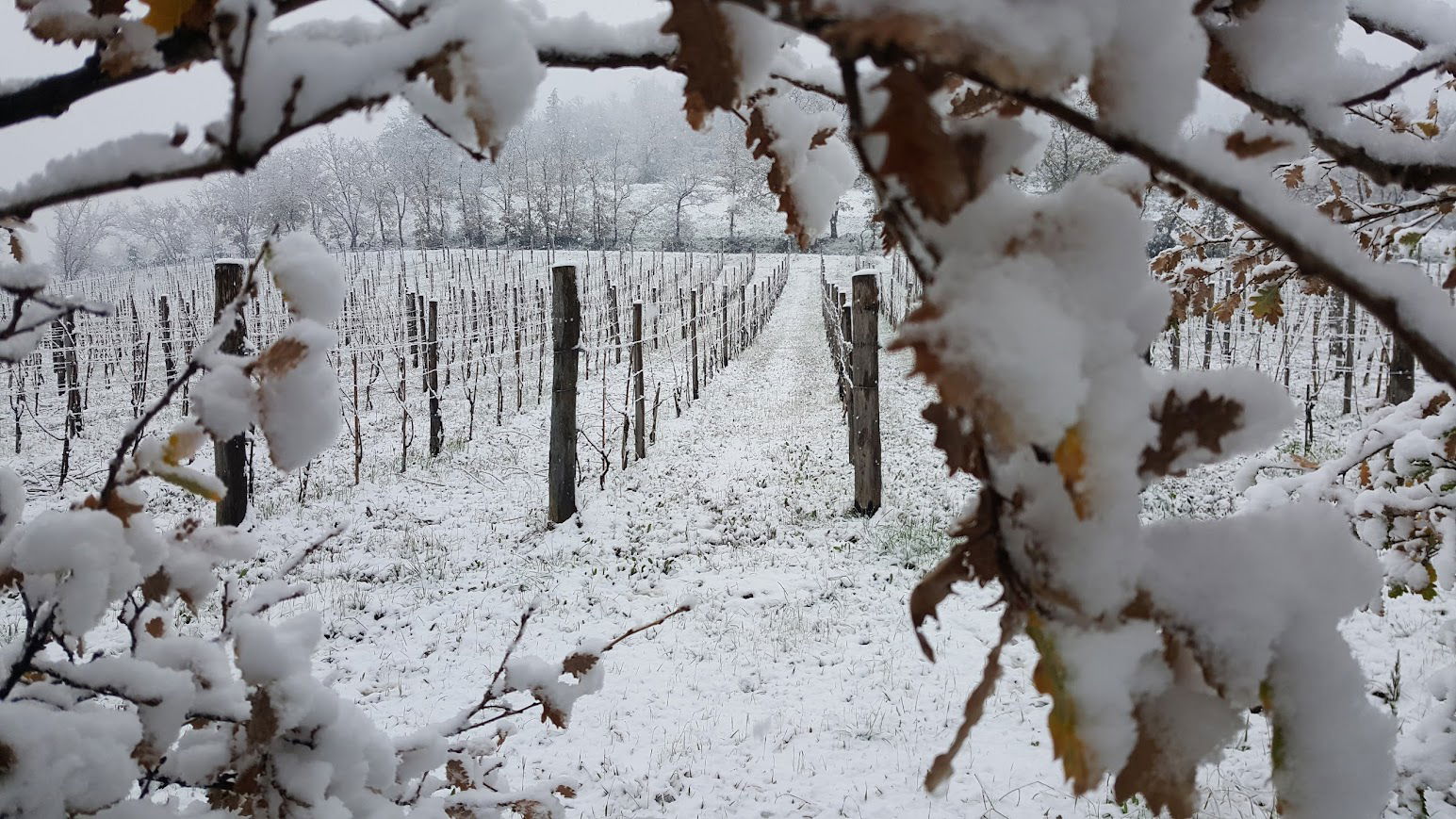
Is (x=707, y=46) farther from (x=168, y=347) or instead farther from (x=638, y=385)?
(x=168, y=347)

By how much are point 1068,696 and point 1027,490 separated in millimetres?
100

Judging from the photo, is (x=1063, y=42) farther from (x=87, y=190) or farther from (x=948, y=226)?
(x=87, y=190)

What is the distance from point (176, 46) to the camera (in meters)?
0.52

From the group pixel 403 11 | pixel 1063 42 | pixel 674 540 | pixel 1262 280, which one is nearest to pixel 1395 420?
pixel 1262 280

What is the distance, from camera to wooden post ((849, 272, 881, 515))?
684 centimetres

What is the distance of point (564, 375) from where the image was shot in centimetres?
662

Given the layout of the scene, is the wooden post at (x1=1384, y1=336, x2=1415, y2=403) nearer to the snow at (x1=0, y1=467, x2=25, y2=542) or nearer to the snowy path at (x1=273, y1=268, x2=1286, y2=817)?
the snowy path at (x1=273, y1=268, x2=1286, y2=817)

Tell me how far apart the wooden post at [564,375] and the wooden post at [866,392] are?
2595 mm

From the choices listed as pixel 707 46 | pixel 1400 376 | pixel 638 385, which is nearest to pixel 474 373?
pixel 638 385

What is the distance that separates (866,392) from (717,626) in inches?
112

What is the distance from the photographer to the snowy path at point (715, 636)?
3469 mm

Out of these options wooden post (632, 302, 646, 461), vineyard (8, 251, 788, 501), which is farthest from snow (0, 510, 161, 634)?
wooden post (632, 302, 646, 461)

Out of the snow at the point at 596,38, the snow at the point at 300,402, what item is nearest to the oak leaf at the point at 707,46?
the snow at the point at 596,38

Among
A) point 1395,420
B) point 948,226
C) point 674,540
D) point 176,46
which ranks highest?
point 176,46
